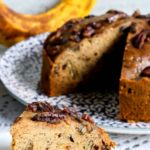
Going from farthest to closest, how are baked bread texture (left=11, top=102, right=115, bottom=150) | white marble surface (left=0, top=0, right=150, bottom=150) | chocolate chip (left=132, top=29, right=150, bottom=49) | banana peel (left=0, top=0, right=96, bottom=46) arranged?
1. banana peel (left=0, top=0, right=96, bottom=46)
2. chocolate chip (left=132, top=29, right=150, bottom=49)
3. white marble surface (left=0, top=0, right=150, bottom=150)
4. baked bread texture (left=11, top=102, right=115, bottom=150)

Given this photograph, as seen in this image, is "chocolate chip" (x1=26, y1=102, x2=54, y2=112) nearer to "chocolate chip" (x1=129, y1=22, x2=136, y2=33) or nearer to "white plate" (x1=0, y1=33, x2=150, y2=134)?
"white plate" (x1=0, y1=33, x2=150, y2=134)

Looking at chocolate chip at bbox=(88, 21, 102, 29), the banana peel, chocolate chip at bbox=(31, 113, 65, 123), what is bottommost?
chocolate chip at bbox=(31, 113, 65, 123)

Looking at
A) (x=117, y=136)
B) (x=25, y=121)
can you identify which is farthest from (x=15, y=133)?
(x=117, y=136)

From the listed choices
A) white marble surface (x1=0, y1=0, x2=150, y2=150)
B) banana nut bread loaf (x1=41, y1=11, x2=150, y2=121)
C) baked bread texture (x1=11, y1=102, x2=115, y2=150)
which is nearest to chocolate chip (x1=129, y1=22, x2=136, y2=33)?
banana nut bread loaf (x1=41, y1=11, x2=150, y2=121)

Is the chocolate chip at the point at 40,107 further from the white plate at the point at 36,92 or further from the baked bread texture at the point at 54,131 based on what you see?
the white plate at the point at 36,92

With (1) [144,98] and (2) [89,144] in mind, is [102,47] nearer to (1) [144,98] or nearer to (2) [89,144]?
(1) [144,98]

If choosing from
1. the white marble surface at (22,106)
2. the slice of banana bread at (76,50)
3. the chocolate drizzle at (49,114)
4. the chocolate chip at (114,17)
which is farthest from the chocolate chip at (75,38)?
the chocolate drizzle at (49,114)

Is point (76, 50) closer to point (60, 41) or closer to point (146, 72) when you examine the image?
point (60, 41)
